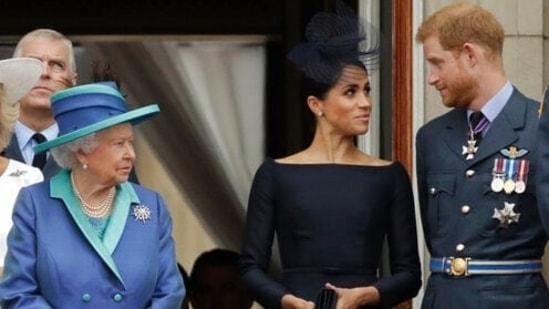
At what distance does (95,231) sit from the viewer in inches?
279

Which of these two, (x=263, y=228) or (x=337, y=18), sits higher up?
(x=337, y=18)

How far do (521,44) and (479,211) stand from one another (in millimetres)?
1156

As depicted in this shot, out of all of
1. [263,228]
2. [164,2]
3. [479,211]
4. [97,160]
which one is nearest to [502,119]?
[479,211]

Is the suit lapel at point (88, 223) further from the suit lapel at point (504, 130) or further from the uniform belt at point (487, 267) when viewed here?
the suit lapel at point (504, 130)

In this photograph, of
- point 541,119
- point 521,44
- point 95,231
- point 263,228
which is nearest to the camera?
point 541,119

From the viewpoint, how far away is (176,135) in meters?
11.0

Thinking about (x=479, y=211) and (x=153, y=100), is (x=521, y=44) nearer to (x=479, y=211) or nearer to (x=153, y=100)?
(x=479, y=211)

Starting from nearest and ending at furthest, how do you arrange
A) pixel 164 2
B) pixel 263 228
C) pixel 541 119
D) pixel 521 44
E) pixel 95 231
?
pixel 541 119, pixel 95 231, pixel 263 228, pixel 521 44, pixel 164 2

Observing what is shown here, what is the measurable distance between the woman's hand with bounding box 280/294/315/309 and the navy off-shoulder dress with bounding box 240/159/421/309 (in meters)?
0.03

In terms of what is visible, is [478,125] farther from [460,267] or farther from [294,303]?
[294,303]

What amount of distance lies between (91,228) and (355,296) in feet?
3.20

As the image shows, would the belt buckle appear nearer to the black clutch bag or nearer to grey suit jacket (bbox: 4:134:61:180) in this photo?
the black clutch bag

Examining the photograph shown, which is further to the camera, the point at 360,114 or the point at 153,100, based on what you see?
the point at 153,100

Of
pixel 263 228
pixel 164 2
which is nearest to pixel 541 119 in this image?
pixel 263 228
